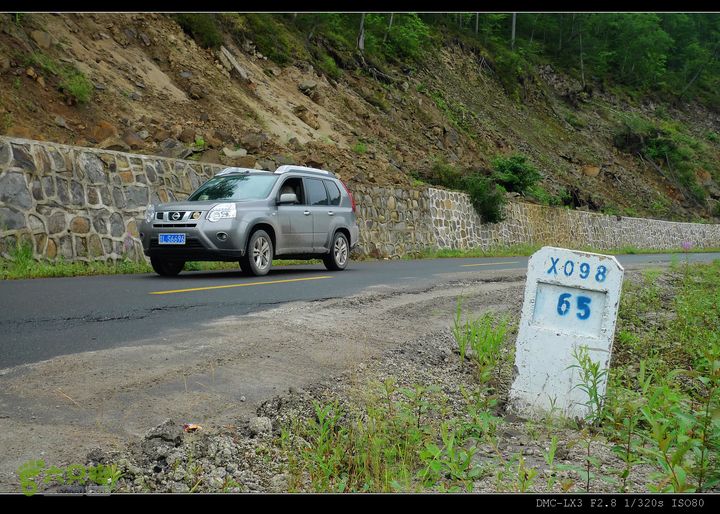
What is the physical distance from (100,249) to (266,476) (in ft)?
38.1

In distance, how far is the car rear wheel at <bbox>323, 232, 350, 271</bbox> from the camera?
15504 millimetres

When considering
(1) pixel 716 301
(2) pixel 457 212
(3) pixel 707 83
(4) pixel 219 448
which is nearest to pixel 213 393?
(4) pixel 219 448

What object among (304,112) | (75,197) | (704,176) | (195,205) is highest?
(304,112)

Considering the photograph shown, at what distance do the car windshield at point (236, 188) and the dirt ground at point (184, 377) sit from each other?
17.1 ft

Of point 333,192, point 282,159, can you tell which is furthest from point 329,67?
point 333,192

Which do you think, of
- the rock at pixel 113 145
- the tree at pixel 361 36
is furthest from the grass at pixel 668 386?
the tree at pixel 361 36

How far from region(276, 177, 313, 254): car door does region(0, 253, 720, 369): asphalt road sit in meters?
0.58

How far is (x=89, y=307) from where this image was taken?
8594 mm

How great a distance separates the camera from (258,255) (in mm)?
13414

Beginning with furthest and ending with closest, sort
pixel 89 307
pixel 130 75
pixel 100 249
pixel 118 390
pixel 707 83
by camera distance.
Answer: pixel 707 83 → pixel 130 75 → pixel 100 249 → pixel 89 307 → pixel 118 390

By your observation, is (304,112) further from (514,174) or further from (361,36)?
(514,174)

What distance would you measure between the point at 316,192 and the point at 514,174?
932 inches

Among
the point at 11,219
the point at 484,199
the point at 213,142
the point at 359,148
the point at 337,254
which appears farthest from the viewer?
the point at 484,199

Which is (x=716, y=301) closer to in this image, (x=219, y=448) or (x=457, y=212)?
(x=219, y=448)
